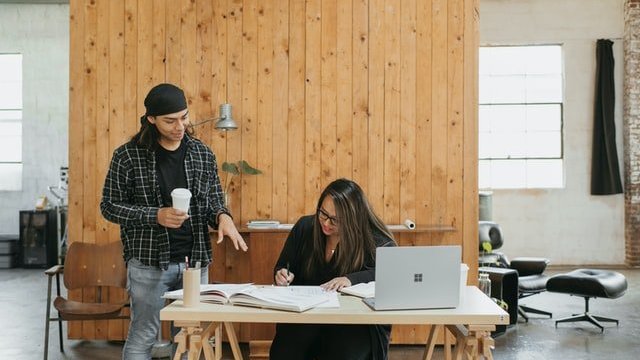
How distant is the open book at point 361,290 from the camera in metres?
2.64

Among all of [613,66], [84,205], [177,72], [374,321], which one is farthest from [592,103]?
[374,321]

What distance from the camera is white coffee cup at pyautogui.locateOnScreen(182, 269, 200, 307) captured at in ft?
7.88

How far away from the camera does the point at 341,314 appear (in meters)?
2.35

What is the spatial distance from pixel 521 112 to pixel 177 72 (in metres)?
6.22

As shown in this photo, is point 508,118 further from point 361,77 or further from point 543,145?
point 361,77

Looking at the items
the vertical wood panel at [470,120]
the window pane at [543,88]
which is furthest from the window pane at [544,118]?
the vertical wood panel at [470,120]

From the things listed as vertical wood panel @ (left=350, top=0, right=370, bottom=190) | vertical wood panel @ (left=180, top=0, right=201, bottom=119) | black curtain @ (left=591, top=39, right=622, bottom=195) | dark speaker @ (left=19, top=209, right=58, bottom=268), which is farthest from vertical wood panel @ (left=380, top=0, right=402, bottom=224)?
dark speaker @ (left=19, top=209, right=58, bottom=268)

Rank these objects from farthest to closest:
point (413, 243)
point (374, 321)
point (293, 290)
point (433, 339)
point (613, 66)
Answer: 1. point (613, 66)
2. point (413, 243)
3. point (433, 339)
4. point (293, 290)
5. point (374, 321)

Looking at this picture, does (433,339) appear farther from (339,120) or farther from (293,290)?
(339,120)

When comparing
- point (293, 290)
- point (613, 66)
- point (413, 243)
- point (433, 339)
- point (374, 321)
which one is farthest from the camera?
point (613, 66)

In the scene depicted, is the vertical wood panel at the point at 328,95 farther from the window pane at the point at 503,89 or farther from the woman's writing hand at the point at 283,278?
the window pane at the point at 503,89

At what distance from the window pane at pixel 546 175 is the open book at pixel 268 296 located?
292 inches

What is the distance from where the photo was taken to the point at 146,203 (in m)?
2.87

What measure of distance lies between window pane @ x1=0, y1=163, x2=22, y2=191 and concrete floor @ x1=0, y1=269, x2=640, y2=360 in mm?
3916
